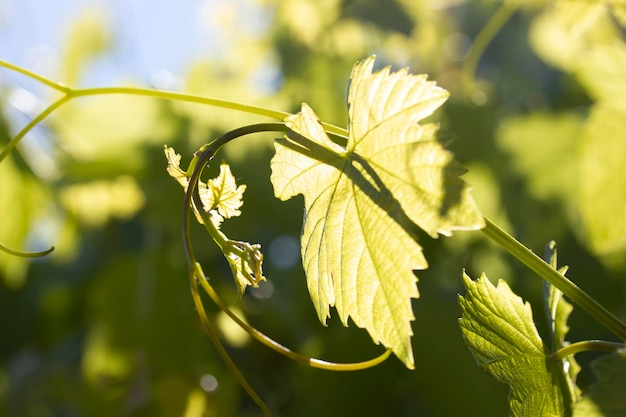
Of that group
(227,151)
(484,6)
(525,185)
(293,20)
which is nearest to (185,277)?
(227,151)

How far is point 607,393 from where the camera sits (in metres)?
0.27

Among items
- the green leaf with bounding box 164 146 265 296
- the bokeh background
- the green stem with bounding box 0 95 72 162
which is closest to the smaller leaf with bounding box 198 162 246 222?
the green leaf with bounding box 164 146 265 296

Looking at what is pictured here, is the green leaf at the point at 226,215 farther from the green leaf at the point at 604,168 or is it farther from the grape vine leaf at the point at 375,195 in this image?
the green leaf at the point at 604,168

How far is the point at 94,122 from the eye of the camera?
1.10m

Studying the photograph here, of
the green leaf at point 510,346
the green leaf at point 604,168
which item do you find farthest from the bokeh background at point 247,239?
the green leaf at point 510,346

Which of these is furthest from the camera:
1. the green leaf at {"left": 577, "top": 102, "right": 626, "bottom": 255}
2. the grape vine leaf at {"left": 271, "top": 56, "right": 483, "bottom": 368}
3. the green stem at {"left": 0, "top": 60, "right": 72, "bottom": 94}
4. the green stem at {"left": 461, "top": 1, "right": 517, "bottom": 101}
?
the green stem at {"left": 461, "top": 1, "right": 517, "bottom": 101}

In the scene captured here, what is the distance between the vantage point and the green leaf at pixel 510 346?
0.30 m

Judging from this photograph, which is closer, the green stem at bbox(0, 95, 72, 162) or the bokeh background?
the green stem at bbox(0, 95, 72, 162)

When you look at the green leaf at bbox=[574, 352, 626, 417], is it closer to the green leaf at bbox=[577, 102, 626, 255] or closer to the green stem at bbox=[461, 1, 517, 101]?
the green leaf at bbox=[577, 102, 626, 255]

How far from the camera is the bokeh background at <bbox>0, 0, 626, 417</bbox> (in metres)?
0.79

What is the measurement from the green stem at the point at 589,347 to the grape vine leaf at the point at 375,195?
7 cm

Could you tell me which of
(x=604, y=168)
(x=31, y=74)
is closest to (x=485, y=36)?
(x=604, y=168)

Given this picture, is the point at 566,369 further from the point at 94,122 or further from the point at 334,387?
the point at 94,122

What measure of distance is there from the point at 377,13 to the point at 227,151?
65cm
